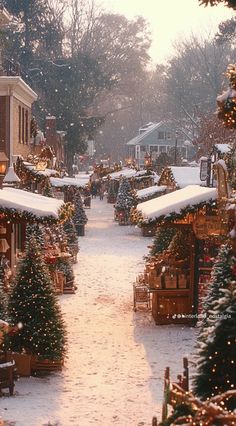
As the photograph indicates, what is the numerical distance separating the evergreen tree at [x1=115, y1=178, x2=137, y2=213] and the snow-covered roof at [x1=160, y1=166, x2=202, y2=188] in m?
8.76

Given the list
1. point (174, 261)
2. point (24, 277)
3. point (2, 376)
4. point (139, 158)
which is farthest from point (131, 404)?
point (139, 158)

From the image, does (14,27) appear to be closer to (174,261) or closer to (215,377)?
(174,261)

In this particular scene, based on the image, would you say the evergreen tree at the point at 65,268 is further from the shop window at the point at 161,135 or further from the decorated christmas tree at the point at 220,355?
the shop window at the point at 161,135

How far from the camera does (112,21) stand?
69438 millimetres

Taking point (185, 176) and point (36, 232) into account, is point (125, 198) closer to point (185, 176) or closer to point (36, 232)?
point (185, 176)

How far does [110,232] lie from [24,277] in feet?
90.4

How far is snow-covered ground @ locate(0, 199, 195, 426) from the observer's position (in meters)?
11.5

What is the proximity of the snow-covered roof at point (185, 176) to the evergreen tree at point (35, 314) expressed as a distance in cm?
2077

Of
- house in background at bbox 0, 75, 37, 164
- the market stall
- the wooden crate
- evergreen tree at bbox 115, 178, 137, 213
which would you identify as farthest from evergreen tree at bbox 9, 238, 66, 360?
evergreen tree at bbox 115, 178, 137, 213

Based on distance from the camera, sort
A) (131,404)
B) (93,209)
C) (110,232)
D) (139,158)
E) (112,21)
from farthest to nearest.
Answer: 1. (139,158)
2. (112,21)
3. (93,209)
4. (110,232)
5. (131,404)

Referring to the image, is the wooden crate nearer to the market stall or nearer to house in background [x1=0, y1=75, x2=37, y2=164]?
the market stall

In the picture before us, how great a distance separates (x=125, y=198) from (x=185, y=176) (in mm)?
12335

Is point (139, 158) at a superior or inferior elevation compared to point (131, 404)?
superior

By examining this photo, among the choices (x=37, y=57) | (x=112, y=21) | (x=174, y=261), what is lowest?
(x=174, y=261)
